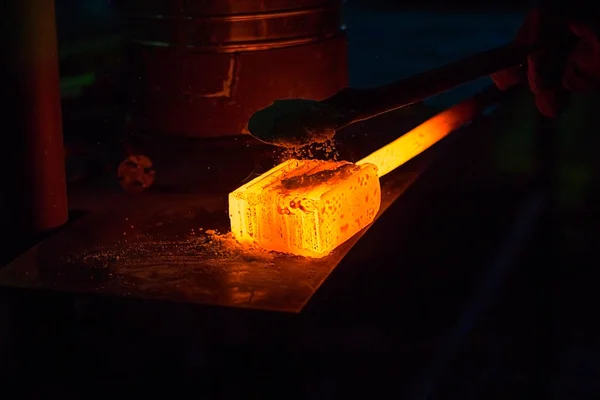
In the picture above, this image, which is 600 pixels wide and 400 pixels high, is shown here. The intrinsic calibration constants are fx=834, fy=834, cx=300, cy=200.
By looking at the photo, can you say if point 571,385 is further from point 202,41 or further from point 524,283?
point 202,41

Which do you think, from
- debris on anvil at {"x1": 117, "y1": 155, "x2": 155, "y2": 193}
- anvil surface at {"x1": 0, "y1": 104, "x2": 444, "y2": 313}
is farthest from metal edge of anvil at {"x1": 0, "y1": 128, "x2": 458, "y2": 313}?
debris on anvil at {"x1": 117, "y1": 155, "x2": 155, "y2": 193}

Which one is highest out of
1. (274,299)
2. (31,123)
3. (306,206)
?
(31,123)

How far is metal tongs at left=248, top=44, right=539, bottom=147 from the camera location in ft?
4.66

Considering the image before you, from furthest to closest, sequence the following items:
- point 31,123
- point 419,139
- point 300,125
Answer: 1. point 419,139
2. point 31,123
3. point 300,125

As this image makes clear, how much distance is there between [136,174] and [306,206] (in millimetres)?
617

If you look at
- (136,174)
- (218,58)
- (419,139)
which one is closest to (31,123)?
(136,174)

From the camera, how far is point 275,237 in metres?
1.49

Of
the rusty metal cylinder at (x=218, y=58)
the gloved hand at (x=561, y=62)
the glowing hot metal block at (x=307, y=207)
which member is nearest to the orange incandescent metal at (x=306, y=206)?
the glowing hot metal block at (x=307, y=207)

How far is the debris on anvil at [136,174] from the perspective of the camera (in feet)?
6.24

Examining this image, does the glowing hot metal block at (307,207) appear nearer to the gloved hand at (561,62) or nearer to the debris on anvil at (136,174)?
the debris on anvil at (136,174)

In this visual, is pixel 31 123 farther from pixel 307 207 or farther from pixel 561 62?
pixel 561 62

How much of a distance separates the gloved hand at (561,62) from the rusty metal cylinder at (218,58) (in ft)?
1.62

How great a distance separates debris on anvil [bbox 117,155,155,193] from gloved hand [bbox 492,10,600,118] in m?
0.89

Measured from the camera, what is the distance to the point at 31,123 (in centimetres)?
162
